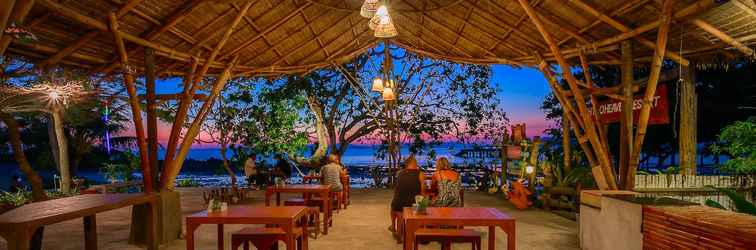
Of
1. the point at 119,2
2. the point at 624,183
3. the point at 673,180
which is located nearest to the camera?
the point at 119,2

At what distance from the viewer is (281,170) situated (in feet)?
40.8

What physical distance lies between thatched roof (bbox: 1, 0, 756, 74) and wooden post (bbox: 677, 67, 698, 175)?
0.44 metres

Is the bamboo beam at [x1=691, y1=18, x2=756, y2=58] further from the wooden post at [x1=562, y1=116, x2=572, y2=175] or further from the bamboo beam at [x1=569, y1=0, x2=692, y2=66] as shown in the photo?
the wooden post at [x1=562, y1=116, x2=572, y2=175]

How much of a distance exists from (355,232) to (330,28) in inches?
146

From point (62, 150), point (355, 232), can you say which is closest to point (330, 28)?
point (355, 232)

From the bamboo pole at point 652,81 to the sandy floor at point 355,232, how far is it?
121 centimetres

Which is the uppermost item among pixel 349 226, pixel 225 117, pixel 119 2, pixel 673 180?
pixel 119 2

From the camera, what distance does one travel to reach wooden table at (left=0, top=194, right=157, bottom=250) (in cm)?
296

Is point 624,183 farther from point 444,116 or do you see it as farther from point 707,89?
point 707,89

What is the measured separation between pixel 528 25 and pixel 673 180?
9.86 ft

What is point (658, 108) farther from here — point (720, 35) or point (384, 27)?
point (384, 27)

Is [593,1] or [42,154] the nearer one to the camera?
[593,1]

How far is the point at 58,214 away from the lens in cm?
336

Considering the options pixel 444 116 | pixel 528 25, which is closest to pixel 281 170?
pixel 444 116
